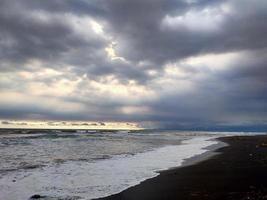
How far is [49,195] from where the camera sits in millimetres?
13367

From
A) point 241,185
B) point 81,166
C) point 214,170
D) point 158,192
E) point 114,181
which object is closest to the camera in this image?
point 158,192

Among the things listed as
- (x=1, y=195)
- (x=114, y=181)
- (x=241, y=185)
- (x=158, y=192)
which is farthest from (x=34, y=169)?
(x=241, y=185)

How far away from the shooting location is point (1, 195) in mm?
13258

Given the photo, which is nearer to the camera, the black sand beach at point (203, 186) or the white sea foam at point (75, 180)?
the black sand beach at point (203, 186)

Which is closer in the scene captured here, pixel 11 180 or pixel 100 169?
pixel 11 180

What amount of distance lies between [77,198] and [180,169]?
30.4 ft

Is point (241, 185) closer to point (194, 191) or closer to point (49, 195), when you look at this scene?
point (194, 191)

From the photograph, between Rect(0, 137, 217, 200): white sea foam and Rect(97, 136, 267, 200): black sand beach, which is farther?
Rect(0, 137, 217, 200): white sea foam

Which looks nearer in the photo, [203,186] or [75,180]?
[203,186]

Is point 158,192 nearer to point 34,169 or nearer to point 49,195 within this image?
point 49,195

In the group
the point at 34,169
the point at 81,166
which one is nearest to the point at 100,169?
the point at 81,166

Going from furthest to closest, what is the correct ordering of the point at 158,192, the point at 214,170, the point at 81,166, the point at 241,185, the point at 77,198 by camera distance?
the point at 81,166 → the point at 214,170 → the point at 241,185 → the point at 158,192 → the point at 77,198

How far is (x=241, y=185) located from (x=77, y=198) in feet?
20.9

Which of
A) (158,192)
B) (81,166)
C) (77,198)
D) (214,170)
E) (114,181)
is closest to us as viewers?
(77,198)
